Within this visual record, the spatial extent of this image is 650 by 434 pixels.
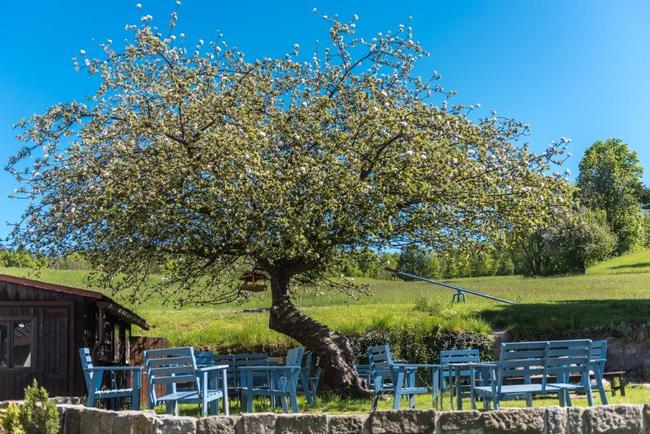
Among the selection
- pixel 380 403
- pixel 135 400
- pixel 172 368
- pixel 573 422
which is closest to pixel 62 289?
pixel 135 400

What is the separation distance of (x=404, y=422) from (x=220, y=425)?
1668 mm

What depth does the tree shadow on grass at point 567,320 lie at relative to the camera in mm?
18922

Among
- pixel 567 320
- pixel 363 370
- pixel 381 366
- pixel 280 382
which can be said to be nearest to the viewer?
pixel 280 382

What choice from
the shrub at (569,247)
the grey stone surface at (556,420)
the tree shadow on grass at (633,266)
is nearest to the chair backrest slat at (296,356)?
the grey stone surface at (556,420)

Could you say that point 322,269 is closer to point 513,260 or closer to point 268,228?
point 268,228

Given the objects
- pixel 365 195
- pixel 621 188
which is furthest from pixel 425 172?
pixel 621 188

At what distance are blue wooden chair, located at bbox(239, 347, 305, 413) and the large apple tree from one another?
2207 millimetres

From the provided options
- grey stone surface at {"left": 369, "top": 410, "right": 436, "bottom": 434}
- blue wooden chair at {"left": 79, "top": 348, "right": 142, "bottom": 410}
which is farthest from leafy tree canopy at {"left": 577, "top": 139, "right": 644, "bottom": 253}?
grey stone surface at {"left": 369, "top": 410, "right": 436, "bottom": 434}

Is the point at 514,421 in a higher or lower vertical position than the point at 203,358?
lower

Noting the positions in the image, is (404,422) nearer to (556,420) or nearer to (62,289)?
(556,420)

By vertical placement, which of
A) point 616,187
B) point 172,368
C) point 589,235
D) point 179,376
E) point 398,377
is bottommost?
point 398,377

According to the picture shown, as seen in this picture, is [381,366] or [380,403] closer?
[381,366]

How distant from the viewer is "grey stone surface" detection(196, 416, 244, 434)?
673 centimetres

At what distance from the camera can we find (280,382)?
10992 millimetres
